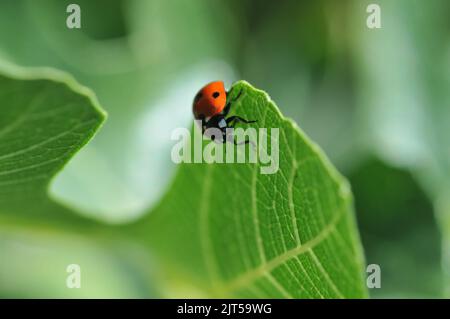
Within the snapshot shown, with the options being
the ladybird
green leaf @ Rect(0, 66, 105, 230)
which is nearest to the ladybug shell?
the ladybird

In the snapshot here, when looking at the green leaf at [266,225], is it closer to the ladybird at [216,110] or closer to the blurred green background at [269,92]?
the ladybird at [216,110]

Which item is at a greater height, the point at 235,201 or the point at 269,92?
the point at 269,92

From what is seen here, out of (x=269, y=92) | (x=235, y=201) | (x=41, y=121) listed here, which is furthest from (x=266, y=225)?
(x=269, y=92)

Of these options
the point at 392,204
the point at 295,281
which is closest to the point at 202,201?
the point at 295,281

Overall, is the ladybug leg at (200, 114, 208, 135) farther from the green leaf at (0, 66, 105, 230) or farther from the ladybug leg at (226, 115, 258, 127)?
the green leaf at (0, 66, 105, 230)

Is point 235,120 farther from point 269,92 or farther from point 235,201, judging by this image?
point 269,92
